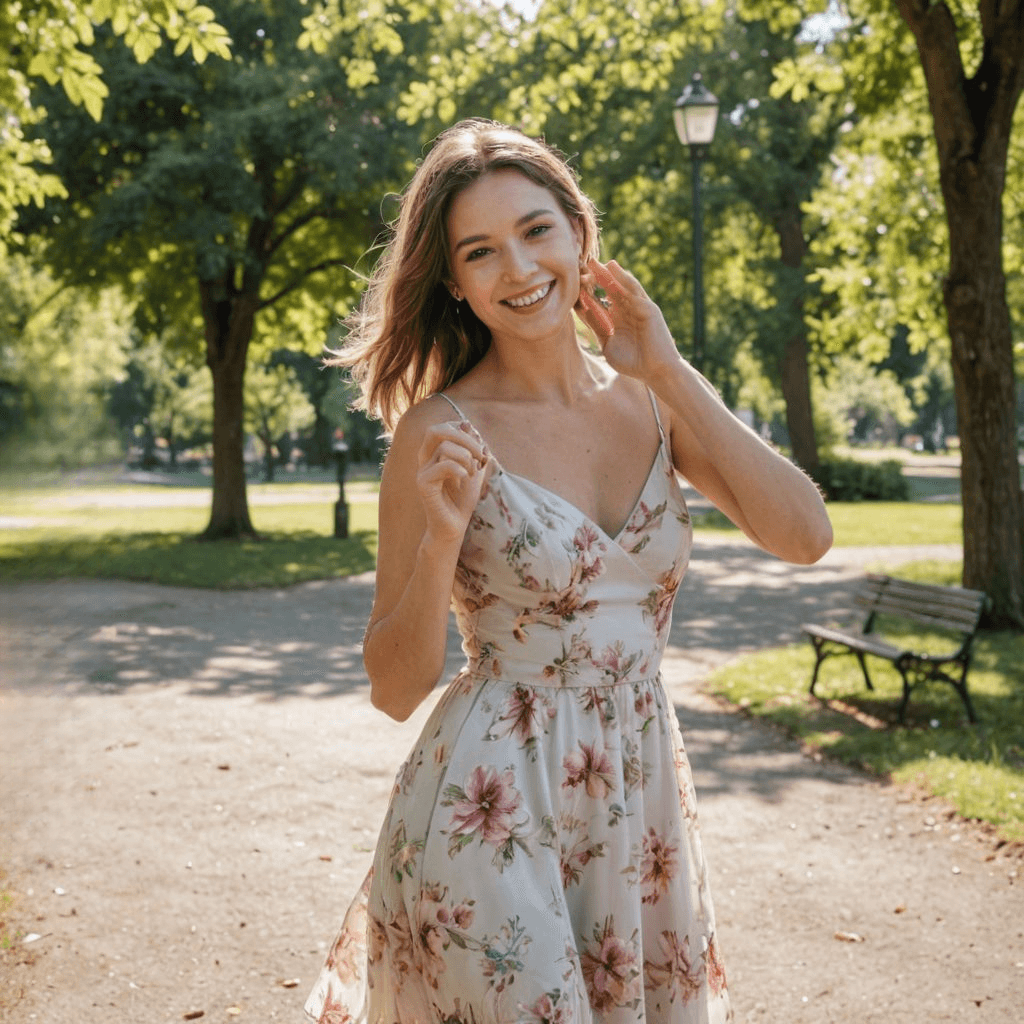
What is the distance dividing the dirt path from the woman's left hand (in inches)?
112

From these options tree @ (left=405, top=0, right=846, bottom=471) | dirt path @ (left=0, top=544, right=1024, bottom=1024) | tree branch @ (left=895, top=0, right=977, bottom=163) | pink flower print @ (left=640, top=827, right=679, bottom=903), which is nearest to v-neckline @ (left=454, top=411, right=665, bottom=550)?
pink flower print @ (left=640, top=827, right=679, bottom=903)

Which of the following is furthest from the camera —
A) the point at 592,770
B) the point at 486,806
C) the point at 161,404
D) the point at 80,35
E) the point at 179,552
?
the point at 161,404

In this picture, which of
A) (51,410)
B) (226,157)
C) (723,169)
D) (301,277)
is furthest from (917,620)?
(723,169)

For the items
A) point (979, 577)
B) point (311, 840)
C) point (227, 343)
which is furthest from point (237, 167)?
point (311, 840)

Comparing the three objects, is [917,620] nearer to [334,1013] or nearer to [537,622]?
[334,1013]

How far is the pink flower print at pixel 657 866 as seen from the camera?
2459 millimetres

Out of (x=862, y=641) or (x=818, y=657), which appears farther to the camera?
(x=818, y=657)

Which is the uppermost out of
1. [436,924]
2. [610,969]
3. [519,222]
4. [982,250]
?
[982,250]

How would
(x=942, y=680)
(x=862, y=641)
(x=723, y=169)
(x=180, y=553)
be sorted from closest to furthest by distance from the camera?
(x=942, y=680), (x=862, y=641), (x=180, y=553), (x=723, y=169)

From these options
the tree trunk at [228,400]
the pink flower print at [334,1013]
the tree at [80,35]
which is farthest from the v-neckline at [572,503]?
the tree trunk at [228,400]

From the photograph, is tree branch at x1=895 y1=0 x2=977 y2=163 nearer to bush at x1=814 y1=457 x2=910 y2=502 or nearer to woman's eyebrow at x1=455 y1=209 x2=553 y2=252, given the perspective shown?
woman's eyebrow at x1=455 y1=209 x2=553 y2=252

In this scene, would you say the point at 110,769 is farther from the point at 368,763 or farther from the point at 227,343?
the point at 227,343

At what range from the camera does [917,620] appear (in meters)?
9.30

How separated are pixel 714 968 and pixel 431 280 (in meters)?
1.52
